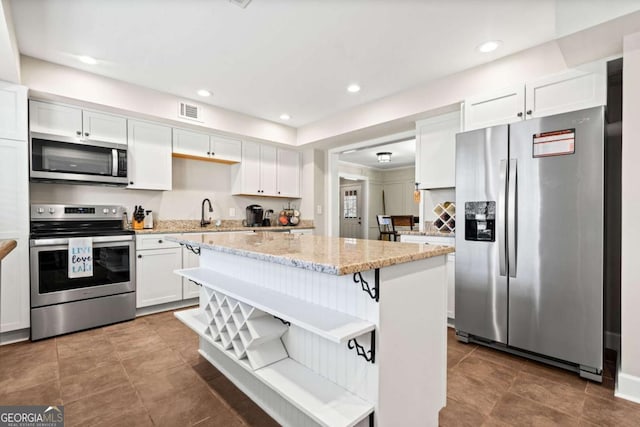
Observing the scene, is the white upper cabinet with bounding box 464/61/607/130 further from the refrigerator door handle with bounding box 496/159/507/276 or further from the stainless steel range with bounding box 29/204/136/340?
the stainless steel range with bounding box 29/204/136/340

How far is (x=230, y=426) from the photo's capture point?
1.65m

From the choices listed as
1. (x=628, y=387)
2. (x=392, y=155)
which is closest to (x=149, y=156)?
(x=628, y=387)

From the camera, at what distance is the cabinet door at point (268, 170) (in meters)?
4.68

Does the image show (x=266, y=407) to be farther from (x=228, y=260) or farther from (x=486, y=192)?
(x=486, y=192)

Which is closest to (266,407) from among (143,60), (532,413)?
(532,413)

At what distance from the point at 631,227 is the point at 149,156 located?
4.30 metres

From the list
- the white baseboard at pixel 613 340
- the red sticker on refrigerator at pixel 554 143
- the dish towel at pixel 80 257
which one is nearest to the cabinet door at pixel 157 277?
the dish towel at pixel 80 257

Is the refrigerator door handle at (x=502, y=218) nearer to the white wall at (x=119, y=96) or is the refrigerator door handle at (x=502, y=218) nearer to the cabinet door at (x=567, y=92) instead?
the cabinet door at (x=567, y=92)

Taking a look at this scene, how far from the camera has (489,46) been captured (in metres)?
2.53

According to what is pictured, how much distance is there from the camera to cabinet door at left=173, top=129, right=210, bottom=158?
3.82 metres

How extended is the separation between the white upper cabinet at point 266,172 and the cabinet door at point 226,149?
0.31 feet

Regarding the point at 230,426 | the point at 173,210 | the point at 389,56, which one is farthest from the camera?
the point at 173,210

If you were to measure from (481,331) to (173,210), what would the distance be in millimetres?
3714

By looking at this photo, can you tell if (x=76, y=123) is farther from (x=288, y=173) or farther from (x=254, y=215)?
(x=288, y=173)
